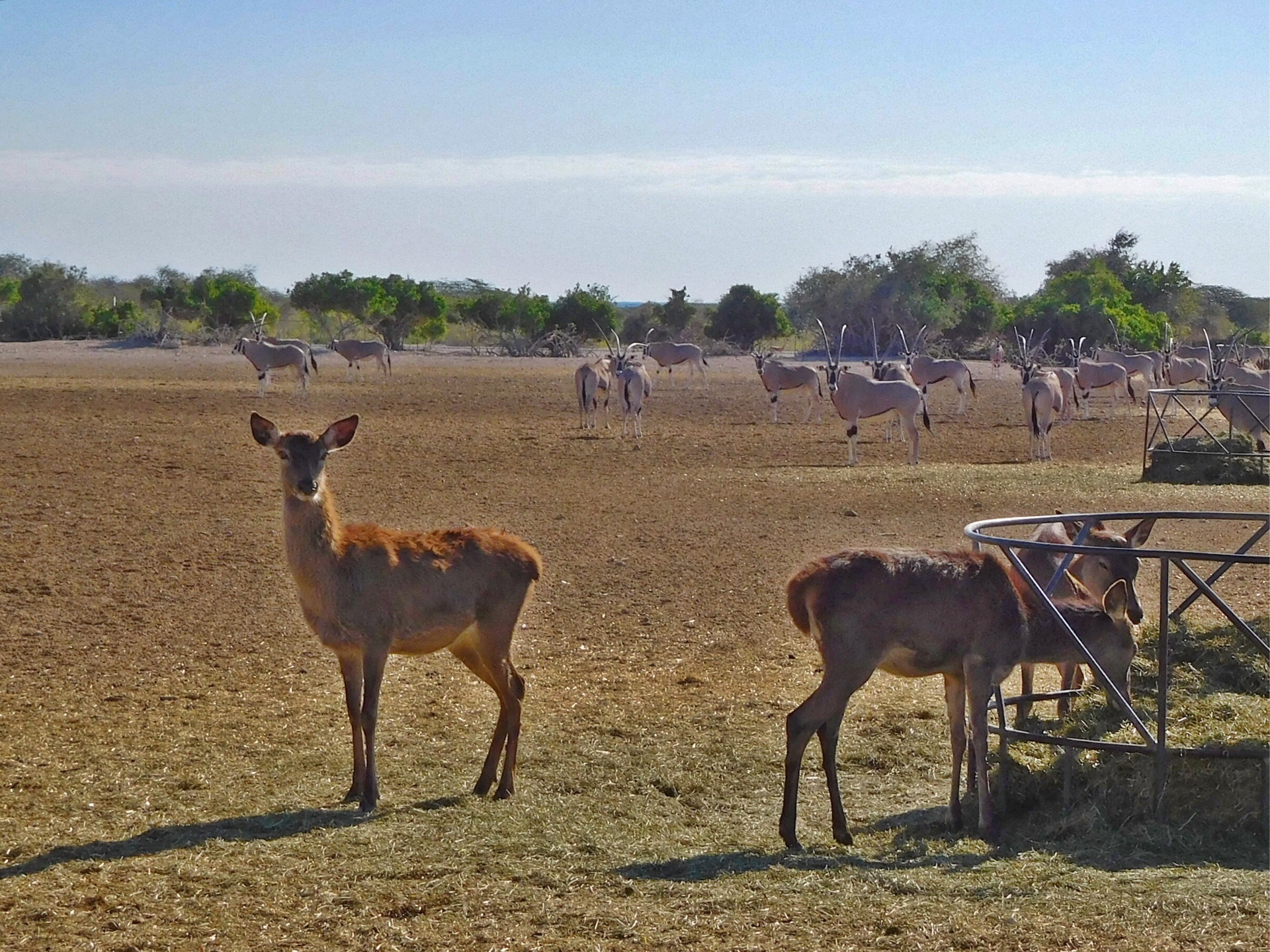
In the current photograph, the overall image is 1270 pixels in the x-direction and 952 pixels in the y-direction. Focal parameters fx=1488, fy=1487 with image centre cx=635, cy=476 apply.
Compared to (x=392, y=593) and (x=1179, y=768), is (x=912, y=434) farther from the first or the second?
Answer: (x=1179, y=768)

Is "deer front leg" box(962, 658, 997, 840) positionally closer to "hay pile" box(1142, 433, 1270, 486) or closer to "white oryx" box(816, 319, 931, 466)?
"hay pile" box(1142, 433, 1270, 486)

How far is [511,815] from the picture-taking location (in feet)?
22.8

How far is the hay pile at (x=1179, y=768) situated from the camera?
20.9 ft

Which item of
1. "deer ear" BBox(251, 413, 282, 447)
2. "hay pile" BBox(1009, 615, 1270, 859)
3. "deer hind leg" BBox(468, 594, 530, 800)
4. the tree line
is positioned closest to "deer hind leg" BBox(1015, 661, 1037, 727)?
"hay pile" BBox(1009, 615, 1270, 859)

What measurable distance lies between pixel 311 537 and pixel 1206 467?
1549cm

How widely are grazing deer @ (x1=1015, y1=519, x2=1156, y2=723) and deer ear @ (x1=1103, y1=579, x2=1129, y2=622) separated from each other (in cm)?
2

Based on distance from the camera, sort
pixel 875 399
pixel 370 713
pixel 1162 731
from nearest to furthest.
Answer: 1. pixel 1162 731
2. pixel 370 713
3. pixel 875 399

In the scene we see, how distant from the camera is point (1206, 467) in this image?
1997 centimetres

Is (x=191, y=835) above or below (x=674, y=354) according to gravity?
below

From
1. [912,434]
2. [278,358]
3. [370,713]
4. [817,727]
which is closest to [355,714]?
[370,713]

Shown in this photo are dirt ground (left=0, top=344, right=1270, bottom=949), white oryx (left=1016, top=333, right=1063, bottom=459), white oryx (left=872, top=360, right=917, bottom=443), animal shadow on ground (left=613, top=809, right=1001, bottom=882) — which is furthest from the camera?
white oryx (left=872, top=360, right=917, bottom=443)

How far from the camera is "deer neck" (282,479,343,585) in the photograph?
754cm

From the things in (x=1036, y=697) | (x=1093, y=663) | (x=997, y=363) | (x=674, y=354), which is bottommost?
(x=1036, y=697)

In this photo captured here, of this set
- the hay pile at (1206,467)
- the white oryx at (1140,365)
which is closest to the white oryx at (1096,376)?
the white oryx at (1140,365)
